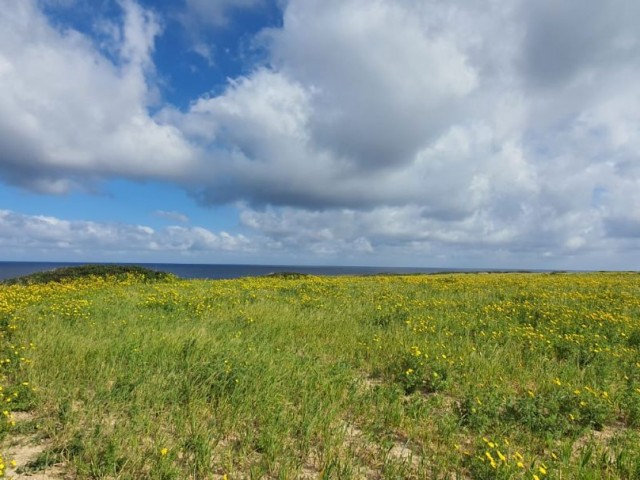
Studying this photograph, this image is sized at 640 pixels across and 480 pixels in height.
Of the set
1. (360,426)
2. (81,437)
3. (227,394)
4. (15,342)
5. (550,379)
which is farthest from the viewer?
(15,342)

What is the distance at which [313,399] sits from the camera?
5.82 meters

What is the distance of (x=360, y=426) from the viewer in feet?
17.9

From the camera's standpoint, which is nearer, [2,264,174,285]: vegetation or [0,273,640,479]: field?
[0,273,640,479]: field

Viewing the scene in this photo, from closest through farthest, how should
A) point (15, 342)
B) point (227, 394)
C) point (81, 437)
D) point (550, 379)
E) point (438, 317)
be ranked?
1. point (81, 437)
2. point (227, 394)
3. point (550, 379)
4. point (15, 342)
5. point (438, 317)

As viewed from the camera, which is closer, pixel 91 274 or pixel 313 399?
pixel 313 399

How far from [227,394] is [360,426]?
6.89ft

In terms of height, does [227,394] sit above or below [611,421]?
above

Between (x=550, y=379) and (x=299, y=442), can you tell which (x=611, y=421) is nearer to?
(x=550, y=379)

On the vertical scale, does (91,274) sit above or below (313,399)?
above

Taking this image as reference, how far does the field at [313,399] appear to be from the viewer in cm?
439

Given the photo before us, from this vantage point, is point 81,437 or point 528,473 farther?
point 81,437

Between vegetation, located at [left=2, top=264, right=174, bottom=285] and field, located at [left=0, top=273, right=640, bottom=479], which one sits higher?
vegetation, located at [left=2, top=264, right=174, bottom=285]

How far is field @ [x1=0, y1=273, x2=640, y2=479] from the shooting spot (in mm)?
4391

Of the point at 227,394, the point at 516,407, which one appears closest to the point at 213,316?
the point at 227,394
